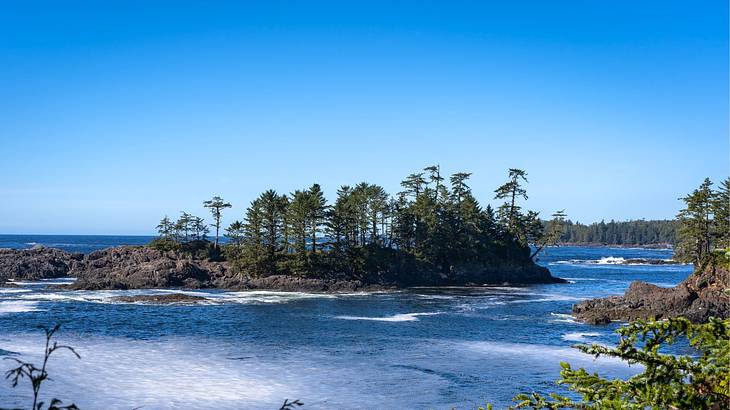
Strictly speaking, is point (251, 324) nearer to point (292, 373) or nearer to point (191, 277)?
point (292, 373)

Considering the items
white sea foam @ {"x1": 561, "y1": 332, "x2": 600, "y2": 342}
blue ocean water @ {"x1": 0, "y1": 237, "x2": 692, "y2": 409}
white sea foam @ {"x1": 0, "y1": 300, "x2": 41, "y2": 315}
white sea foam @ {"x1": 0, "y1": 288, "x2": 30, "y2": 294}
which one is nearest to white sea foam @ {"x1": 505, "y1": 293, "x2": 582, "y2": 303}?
blue ocean water @ {"x1": 0, "y1": 237, "x2": 692, "y2": 409}

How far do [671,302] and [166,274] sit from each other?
5310 centimetres

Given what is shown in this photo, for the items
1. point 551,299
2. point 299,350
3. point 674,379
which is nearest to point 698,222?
point 551,299

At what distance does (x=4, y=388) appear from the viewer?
23.6 m

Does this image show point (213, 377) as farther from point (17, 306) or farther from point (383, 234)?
point (383, 234)

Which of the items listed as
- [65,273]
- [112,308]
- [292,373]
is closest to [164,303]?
[112,308]

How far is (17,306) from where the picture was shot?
5028 centimetres

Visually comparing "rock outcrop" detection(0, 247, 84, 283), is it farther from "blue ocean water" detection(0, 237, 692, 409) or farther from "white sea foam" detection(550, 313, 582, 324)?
"white sea foam" detection(550, 313, 582, 324)

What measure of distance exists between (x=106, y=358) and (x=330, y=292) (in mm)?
38212

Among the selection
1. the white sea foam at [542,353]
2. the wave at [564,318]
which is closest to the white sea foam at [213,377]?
the white sea foam at [542,353]

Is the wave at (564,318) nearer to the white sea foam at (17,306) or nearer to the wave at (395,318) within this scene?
the wave at (395,318)

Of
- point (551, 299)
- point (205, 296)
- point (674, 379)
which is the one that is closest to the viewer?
point (674, 379)

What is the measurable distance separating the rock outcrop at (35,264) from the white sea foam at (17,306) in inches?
999

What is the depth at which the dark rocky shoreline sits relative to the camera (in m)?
70.2
